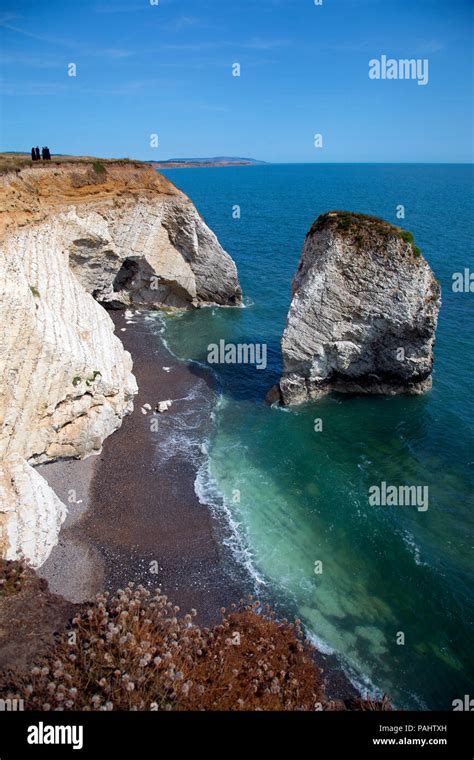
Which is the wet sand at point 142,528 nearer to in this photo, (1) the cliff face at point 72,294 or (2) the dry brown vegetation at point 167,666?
(1) the cliff face at point 72,294

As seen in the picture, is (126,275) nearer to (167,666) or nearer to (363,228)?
(363,228)

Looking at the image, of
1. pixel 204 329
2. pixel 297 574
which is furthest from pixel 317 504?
pixel 204 329

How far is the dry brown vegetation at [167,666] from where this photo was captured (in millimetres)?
13555

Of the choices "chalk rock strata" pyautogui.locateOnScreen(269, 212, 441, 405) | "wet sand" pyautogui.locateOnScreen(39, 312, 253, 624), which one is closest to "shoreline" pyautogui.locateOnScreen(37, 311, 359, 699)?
"wet sand" pyautogui.locateOnScreen(39, 312, 253, 624)

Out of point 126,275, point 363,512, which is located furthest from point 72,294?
point 363,512

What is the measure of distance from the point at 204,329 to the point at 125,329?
7173 mm

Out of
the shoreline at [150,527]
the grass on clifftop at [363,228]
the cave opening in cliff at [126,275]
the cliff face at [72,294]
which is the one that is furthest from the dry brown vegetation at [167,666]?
the cave opening in cliff at [126,275]

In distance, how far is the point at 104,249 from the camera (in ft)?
143

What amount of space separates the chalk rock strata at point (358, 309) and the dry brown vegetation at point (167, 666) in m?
18.5

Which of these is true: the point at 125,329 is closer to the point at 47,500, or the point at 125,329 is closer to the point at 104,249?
the point at 104,249

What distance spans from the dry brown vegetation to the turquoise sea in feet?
7.87

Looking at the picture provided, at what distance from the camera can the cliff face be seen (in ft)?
74.7

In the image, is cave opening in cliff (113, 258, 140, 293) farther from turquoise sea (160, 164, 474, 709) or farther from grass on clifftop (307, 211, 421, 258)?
grass on clifftop (307, 211, 421, 258)

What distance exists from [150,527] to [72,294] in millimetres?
15531
